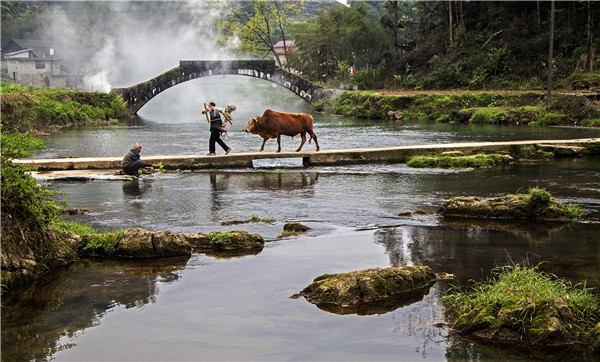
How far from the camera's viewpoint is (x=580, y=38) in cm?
5084

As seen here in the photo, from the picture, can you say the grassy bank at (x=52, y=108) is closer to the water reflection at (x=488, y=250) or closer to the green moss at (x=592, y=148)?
the water reflection at (x=488, y=250)

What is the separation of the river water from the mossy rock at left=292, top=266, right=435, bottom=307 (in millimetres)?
261

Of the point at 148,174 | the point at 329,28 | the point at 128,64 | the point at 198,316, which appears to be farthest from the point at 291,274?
the point at 128,64

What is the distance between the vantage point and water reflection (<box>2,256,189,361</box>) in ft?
22.7

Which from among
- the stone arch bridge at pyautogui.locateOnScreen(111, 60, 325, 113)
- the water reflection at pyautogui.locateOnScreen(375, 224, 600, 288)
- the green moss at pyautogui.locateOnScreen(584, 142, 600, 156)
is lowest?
the water reflection at pyautogui.locateOnScreen(375, 224, 600, 288)

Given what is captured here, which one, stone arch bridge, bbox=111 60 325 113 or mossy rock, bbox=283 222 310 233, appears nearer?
mossy rock, bbox=283 222 310 233

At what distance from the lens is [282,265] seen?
9.62 metres

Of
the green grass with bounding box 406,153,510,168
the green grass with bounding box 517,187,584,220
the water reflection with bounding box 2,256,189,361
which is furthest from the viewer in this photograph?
the green grass with bounding box 406,153,510,168

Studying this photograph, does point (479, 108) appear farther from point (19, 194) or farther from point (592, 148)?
point (19, 194)

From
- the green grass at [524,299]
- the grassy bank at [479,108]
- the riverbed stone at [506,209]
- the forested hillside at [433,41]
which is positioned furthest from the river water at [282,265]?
the forested hillside at [433,41]

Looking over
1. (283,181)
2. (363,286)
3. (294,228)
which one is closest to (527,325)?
(363,286)

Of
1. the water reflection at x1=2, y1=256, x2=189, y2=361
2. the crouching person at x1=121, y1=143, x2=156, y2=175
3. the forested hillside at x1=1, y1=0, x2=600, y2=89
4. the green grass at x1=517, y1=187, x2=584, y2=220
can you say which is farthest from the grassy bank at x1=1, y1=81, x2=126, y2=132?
the forested hillside at x1=1, y1=0, x2=600, y2=89

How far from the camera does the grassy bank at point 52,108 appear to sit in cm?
3622

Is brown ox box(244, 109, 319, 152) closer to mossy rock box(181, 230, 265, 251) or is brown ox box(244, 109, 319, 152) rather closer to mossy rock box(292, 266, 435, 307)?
mossy rock box(181, 230, 265, 251)
